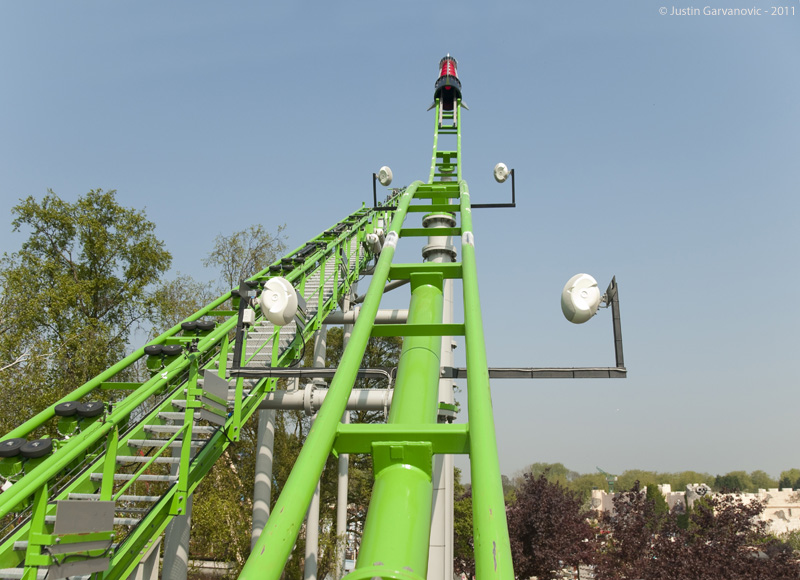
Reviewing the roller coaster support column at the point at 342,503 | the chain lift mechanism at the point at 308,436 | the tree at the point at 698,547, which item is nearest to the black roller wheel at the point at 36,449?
the chain lift mechanism at the point at 308,436

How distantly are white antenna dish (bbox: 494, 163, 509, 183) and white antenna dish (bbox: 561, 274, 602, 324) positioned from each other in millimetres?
5657

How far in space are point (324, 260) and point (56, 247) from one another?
44.7 ft

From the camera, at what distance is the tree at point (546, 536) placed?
20.6 m

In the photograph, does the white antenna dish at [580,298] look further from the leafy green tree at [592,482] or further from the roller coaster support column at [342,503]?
the leafy green tree at [592,482]

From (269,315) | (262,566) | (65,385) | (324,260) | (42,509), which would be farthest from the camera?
(65,385)

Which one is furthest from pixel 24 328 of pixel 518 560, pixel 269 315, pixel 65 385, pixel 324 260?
pixel 518 560

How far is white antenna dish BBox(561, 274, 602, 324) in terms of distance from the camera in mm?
4570

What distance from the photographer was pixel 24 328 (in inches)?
661

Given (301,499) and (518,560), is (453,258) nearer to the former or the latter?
(301,499)

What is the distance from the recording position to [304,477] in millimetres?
2484

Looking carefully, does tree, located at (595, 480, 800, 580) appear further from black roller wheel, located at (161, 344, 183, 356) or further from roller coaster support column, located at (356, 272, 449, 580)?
roller coaster support column, located at (356, 272, 449, 580)

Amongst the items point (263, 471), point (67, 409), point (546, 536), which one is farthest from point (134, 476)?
point (546, 536)

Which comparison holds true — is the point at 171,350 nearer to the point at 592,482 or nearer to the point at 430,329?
the point at 430,329

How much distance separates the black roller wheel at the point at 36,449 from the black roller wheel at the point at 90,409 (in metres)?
0.51
